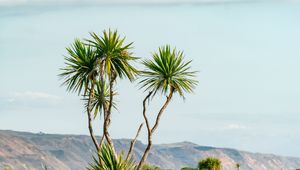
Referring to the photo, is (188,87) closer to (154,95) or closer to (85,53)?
(154,95)

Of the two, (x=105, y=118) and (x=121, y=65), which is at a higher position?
(x=121, y=65)

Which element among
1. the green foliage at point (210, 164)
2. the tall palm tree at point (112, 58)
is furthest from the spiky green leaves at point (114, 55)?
the green foliage at point (210, 164)

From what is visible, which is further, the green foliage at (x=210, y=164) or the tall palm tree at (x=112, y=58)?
the green foliage at (x=210, y=164)

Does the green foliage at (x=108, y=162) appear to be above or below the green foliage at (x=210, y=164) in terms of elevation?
below

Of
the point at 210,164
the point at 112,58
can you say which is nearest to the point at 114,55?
the point at 112,58

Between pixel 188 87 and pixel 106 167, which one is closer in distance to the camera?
pixel 106 167

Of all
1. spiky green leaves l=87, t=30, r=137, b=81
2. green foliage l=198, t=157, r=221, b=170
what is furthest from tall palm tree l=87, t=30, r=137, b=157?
green foliage l=198, t=157, r=221, b=170

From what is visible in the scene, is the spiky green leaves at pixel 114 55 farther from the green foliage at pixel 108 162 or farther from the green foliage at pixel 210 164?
the green foliage at pixel 210 164

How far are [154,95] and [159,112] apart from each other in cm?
94

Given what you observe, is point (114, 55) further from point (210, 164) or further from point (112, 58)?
point (210, 164)

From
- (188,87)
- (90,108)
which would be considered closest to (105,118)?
(90,108)

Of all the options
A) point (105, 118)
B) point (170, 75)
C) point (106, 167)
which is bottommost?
point (106, 167)

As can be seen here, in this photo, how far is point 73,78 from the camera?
43.5m

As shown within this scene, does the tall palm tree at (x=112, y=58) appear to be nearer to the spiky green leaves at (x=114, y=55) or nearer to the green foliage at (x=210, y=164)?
the spiky green leaves at (x=114, y=55)
